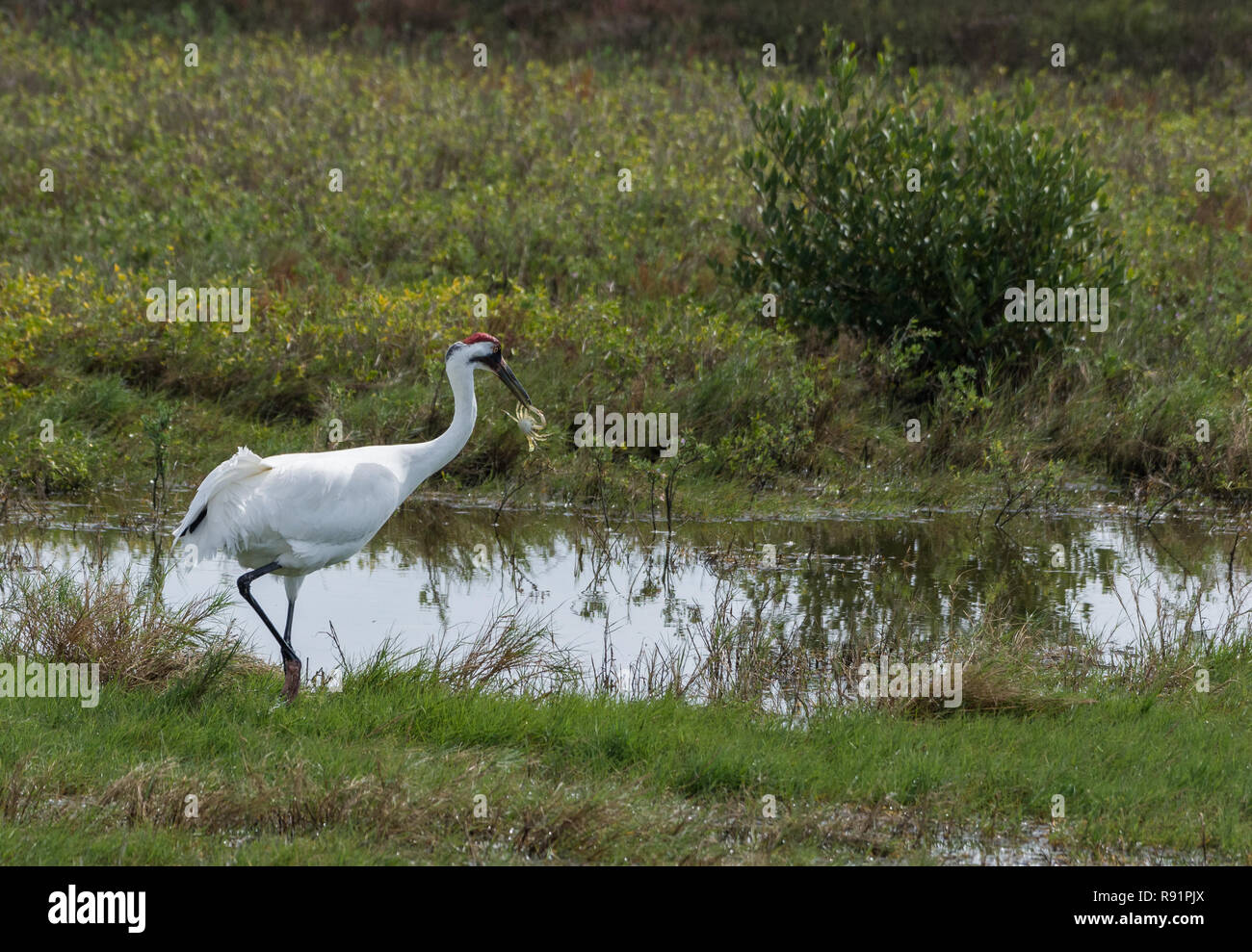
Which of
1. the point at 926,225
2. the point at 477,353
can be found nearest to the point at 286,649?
the point at 477,353

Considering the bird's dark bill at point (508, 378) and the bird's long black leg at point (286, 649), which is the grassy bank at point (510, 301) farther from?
the bird's long black leg at point (286, 649)

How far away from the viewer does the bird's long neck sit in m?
7.76

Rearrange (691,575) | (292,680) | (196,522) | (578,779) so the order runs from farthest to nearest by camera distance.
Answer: (691,575), (196,522), (292,680), (578,779)

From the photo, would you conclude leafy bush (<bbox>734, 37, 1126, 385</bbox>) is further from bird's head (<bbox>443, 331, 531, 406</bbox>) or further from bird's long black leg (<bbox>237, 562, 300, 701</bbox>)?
bird's long black leg (<bbox>237, 562, 300, 701</bbox>)

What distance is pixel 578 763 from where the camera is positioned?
598 centimetres

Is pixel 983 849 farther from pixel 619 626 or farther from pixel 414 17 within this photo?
pixel 414 17

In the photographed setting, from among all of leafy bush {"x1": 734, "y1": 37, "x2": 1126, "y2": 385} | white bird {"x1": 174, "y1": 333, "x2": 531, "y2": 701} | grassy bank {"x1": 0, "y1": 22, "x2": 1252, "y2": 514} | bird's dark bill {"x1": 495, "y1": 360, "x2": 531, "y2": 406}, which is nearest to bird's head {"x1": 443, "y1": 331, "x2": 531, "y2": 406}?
bird's dark bill {"x1": 495, "y1": 360, "x2": 531, "y2": 406}

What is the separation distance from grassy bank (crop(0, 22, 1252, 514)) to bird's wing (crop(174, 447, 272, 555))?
12.2 ft

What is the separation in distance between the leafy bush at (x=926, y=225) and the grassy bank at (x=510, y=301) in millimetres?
448

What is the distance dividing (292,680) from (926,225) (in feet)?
26.4

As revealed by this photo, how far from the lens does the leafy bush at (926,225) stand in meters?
12.6

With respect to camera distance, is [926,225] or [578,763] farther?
[926,225]

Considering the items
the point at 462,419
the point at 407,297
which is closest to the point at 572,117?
the point at 407,297

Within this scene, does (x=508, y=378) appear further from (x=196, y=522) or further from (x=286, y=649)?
(x=286, y=649)
